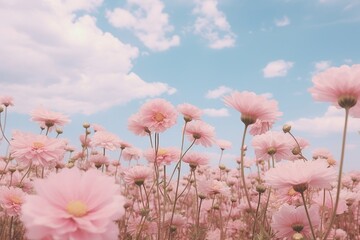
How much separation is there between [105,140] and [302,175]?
2031mm

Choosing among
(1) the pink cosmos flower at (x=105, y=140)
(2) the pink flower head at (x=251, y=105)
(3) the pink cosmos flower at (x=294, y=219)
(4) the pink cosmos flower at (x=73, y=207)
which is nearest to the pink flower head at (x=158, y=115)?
(1) the pink cosmos flower at (x=105, y=140)

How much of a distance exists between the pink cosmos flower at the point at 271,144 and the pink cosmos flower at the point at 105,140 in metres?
1.24

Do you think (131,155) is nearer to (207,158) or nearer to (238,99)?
(207,158)

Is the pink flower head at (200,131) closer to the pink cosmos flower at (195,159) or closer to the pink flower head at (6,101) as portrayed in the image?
the pink cosmos flower at (195,159)

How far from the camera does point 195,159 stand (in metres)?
3.61

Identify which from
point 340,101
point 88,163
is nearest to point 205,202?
point 88,163

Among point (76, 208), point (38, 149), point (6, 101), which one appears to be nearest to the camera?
point (76, 208)

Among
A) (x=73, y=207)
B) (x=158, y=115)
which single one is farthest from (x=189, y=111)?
(x=73, y=207)

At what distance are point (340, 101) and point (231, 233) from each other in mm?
3005

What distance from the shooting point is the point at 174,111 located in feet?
9.62

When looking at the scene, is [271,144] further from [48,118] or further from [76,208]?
[76,208]

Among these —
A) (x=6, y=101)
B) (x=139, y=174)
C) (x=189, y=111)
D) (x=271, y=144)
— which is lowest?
(x=139, y=174)

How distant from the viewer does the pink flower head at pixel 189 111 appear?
3.18m

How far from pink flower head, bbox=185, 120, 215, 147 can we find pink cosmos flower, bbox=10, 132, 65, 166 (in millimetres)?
1162
